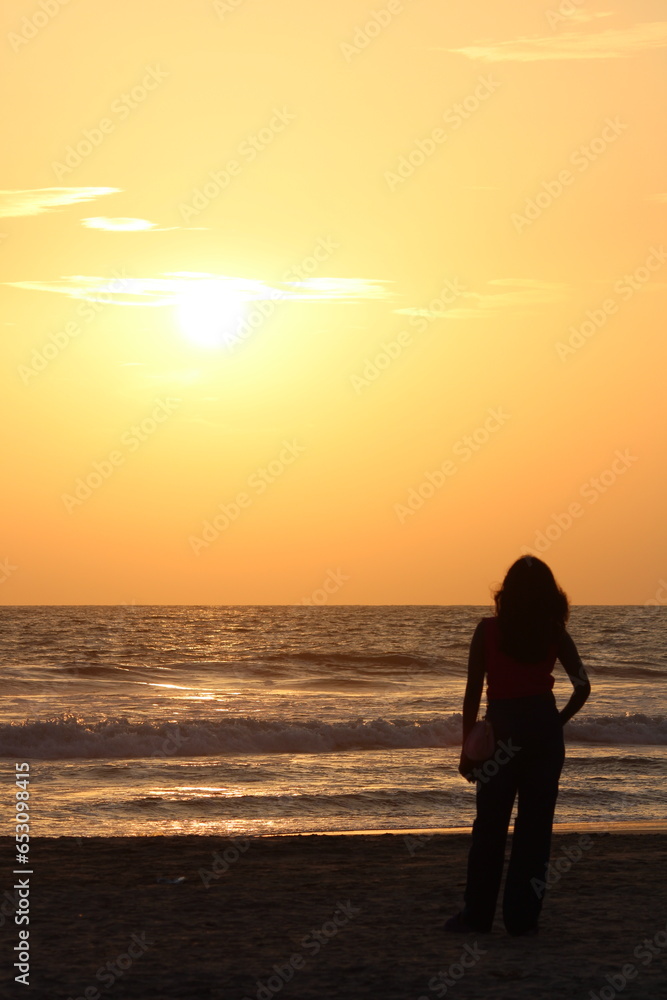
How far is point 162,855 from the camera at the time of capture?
→ 27.0 feet

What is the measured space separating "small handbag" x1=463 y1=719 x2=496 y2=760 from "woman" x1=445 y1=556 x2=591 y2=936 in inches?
1.2

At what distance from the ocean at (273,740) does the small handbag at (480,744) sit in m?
5.11

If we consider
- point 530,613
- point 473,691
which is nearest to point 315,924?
point 473,691

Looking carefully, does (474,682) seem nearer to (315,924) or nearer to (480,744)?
(480,744)

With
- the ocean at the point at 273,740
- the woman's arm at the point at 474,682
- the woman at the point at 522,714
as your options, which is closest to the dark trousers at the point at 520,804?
the woman at the point at 522,714

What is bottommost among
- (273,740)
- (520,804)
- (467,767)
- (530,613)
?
(273,740)

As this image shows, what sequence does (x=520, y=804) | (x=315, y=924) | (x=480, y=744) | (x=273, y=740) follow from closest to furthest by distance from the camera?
(x=480, y=744) → (x=520, y=804) → (x=315, y=924) → (x=273, y=740)

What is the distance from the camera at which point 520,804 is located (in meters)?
5.52

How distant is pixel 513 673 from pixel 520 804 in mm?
666

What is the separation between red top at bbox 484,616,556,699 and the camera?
546 cm

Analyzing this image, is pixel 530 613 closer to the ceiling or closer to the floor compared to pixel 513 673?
closer to the ceiling

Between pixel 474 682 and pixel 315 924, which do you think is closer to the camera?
pixel 474 682

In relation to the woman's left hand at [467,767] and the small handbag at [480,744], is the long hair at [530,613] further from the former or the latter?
the woman's left hand at [467,767]

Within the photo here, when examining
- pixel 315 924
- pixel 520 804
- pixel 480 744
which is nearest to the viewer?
pixel 480 744
